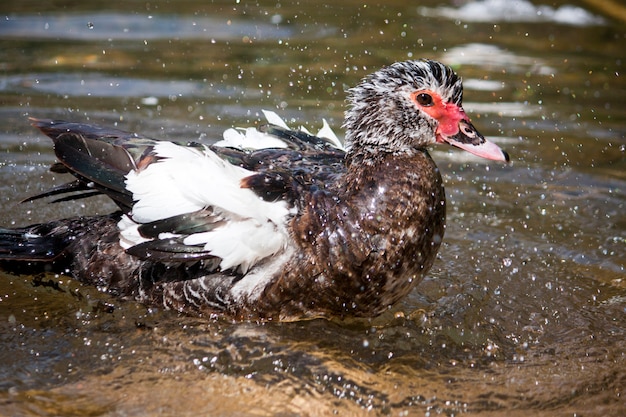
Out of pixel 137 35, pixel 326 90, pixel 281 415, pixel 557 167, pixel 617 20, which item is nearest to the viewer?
pixel 281 415

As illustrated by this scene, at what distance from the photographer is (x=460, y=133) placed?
187 inches

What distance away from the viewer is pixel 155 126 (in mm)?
7695

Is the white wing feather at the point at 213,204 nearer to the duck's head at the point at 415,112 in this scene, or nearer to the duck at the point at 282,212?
the duck at the point at 282,212

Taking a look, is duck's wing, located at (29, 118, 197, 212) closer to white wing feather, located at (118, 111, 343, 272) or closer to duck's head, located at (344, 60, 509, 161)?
white wing feather, located at (118, 111, 343, 272)

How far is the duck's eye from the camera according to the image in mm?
4684

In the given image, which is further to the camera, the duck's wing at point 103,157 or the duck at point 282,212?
the duck's wing at point 103,157

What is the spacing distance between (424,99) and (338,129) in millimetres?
3105

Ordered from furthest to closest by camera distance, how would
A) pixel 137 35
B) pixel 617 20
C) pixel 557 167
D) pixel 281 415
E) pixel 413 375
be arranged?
pixel 617 20, pixel 137 35, pixel 557 167, pixel 413 375, pixel 281 415

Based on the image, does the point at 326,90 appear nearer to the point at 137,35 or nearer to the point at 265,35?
the point at 265,35

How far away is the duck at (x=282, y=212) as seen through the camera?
4523 millimetres

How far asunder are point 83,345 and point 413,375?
173 centimetres

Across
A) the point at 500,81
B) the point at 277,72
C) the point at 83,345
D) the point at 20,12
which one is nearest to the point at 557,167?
the point at 500,81

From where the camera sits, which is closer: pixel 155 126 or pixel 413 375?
pixel 413 375

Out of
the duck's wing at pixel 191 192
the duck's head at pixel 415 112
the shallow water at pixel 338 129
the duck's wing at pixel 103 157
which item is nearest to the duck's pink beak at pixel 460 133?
the duck's head at pixel 415 112
